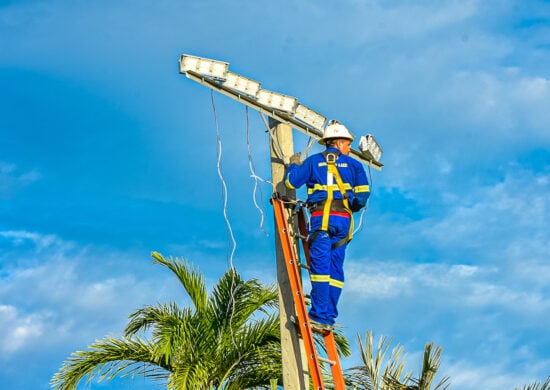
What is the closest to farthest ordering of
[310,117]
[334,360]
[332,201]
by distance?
[334,360], [332,201], [310,117]

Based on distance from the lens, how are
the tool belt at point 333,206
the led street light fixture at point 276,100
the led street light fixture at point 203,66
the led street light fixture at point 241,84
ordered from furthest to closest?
the led street light fixture at point 276,100 → the led street light fixture at point 241,84 → the led street light fixture at point 203,66 → the tool belt at point 333,206

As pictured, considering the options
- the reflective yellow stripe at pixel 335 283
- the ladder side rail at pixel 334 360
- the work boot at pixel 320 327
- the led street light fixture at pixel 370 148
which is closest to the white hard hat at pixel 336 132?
the led street light fixture at pixel 370 148

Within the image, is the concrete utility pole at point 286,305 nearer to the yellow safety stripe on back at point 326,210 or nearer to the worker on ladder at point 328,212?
the worker on ladder at point 328,212

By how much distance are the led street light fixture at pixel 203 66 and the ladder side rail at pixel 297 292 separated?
1670mm

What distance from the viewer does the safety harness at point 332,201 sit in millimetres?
10070

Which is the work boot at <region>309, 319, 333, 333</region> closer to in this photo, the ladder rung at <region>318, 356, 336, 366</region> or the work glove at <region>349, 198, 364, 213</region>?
the ladder rung at <region>318, 356, 336, 366</region>

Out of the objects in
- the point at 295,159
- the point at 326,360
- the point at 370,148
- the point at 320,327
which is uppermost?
the point at 370,148

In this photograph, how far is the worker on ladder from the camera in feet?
32.5

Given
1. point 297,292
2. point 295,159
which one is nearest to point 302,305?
point 297,292

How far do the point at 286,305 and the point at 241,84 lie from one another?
275 centimetres

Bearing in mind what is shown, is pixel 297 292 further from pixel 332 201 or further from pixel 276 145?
pixel 276 145

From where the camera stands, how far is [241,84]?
10609 mm

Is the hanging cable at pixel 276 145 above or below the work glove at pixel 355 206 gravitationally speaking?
above

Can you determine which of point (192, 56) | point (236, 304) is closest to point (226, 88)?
point (192, 56)
